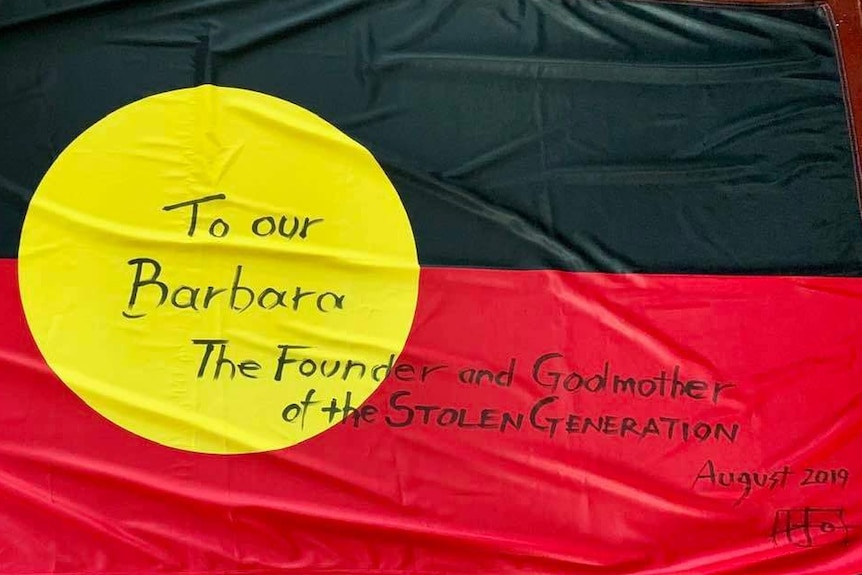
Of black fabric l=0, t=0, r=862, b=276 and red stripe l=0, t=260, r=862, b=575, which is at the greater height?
black fabric l=0, t=0, r=862, b=276

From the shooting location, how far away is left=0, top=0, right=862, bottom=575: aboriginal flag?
95cm

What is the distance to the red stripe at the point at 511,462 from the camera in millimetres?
938

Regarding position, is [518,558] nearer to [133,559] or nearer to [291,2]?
[133,559]

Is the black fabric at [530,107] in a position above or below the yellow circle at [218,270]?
above

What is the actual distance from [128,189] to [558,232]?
0.56 metres

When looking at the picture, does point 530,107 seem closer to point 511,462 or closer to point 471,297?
point 471,297

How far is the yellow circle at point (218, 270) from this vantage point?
0.97 metres

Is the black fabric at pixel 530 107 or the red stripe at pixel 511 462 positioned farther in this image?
the black fabric at pixel 530 107

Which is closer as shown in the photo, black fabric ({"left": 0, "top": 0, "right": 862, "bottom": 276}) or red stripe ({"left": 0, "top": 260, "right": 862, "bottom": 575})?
red stripe ({"left": 0, "top": 260, "right": 862, "bottom": 575})

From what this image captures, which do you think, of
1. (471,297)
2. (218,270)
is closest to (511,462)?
(471,297)

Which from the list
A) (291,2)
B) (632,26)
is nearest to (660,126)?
(632,26)

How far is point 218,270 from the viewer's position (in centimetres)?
100

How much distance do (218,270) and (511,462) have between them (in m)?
0.44

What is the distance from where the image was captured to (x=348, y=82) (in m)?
1.08
